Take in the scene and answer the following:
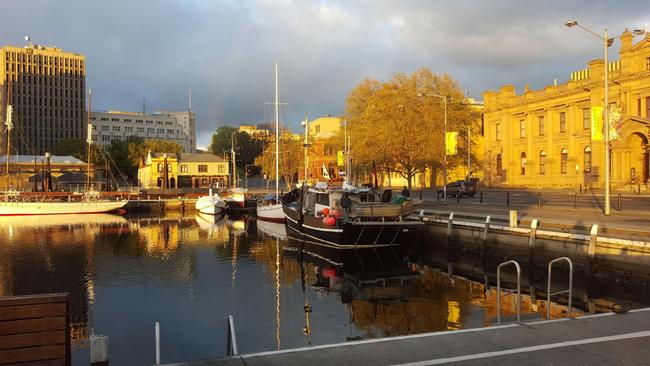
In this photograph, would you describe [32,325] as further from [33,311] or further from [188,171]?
[188,171]

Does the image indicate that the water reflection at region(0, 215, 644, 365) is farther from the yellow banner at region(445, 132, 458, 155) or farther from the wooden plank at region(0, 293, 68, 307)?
the yellow banner at region(445, 132, 458, 155)

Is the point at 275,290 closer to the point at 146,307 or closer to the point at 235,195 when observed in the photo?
the point at 146,307

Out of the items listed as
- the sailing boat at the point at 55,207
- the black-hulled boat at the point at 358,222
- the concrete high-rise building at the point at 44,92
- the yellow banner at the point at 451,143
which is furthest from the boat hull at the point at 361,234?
the concrete high-rise building at the point at 44,92

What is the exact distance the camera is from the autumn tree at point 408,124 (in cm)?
5397

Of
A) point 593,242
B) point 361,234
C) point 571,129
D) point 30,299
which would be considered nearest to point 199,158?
point 571,129

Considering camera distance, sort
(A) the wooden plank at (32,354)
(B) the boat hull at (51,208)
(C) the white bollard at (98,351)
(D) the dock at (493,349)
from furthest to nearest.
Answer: (B) the boat hull at (51,208) < (D) the dock at (493,349) < (C) the white bollard at (98,351) < (A) the wooden plank at (32,354)

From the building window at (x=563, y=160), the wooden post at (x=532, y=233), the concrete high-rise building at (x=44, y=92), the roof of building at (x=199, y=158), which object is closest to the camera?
the wooden post at (x=532, y=233)

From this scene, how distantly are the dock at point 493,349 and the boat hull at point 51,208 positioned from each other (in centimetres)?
7205

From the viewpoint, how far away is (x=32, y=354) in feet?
24.9

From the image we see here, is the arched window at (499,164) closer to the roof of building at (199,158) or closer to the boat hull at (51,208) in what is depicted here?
the boat hull at (51,208)

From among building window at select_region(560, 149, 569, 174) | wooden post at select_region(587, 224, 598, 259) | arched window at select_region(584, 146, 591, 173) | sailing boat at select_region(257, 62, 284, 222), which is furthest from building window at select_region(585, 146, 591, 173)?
wooden post at select_region(587, 224, 598, 259)

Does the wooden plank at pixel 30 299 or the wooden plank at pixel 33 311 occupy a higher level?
the wooden plank at pixel 30 299

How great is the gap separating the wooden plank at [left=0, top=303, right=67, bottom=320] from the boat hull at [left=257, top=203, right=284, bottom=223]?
47.6 m

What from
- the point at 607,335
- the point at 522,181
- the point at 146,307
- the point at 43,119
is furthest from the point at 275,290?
the point at 43,119
